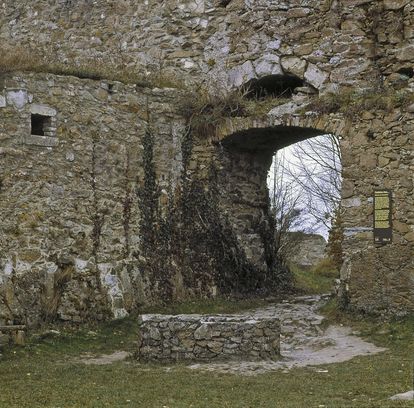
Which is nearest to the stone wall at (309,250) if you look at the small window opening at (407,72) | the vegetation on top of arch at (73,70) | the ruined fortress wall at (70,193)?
the vegetation on top of arch at (73,70)

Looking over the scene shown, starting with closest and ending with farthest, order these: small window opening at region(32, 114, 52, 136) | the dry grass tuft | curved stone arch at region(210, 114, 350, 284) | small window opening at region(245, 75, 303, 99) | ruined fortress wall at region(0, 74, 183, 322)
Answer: ruined fortress wall at region(0, 74, 183, 322)
small window opening at region(32, 114, 52, 136)
curved stone arch at region(210, 114, 350, 284)
the dry grass tuft
small window opening at region(245, 75, 303, 99)

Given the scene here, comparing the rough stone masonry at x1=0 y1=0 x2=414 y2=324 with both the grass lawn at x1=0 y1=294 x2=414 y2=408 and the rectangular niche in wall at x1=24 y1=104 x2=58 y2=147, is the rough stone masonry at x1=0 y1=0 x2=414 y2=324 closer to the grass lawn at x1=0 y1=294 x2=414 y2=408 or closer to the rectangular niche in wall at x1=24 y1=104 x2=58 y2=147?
the rectangular niche in wall at x1=24 y1=104 x2=58 y2=147

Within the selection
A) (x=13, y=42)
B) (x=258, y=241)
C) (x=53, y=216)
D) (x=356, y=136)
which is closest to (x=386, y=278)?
(x=356, y=136)

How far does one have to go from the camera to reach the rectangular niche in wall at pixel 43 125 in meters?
10.1

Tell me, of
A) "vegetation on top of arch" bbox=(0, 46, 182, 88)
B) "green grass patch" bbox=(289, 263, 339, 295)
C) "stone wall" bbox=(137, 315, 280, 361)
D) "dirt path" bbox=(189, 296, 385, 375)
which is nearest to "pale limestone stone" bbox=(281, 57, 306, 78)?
"vegetation on top of arch" bbox=(0, 46, 182, 88)

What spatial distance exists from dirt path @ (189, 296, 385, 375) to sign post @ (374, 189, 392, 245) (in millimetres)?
1310

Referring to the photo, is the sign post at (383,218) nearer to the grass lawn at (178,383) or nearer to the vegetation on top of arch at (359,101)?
the vegetation on top of arch at (359,101)

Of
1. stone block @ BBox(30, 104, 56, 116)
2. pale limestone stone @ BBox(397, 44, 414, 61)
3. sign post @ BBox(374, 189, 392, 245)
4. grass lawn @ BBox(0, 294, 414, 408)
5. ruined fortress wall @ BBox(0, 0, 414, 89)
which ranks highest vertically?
ruined fortress wall @ BBox(0, 0, 414, 89)

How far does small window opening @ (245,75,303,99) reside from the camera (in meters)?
12.2

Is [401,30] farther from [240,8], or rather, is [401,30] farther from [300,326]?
[300,326]

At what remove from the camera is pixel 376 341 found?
30.7ft

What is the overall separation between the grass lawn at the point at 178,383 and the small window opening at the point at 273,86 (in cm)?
464

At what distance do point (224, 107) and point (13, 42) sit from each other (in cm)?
571

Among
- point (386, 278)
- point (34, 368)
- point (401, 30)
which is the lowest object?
point (34, 368)
